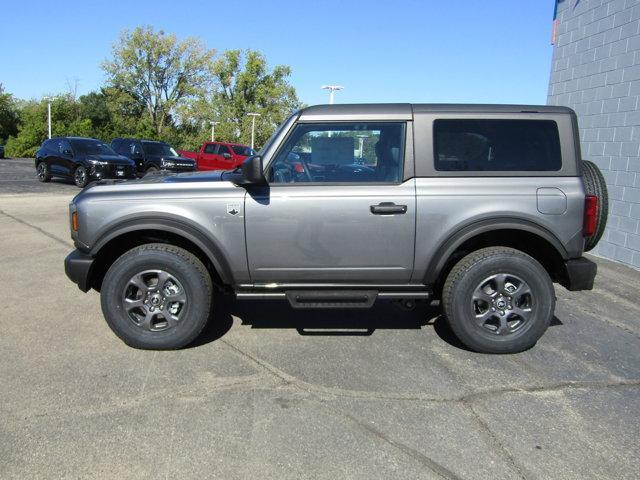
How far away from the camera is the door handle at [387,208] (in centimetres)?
405

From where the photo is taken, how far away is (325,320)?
504 cm

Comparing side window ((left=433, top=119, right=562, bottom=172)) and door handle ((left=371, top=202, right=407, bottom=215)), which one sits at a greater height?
side window ((left=433, top=119, right=562, bottom=172))

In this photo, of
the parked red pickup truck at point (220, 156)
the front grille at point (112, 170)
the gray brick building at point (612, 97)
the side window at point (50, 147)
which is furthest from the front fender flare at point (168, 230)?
the parked red pickup truck at point (220, 156)

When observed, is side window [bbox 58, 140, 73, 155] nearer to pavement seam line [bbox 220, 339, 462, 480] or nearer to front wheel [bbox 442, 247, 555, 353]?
pavement seam line [bbox 220, 339, 462, 480]

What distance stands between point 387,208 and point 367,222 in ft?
0.61

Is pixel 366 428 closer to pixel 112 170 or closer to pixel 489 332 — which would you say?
pixel 489 332

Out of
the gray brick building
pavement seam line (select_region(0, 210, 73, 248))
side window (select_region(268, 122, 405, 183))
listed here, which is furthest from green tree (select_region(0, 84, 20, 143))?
side window (select_region(268, 122, 405, 183))

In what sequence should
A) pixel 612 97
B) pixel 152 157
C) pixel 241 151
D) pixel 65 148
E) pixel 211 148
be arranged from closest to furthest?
pixel 612 97 → pixel 65 148 → pixel 152 157 → pixel 241 151 → pixel 211 148

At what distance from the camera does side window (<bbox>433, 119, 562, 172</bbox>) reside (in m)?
4.17

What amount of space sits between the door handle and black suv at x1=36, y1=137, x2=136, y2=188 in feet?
49.0

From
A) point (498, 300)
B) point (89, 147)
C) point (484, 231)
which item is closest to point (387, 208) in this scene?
point (484, 231)

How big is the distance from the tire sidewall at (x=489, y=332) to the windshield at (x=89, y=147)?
1665cm

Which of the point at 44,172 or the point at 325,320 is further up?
the point at 44,172

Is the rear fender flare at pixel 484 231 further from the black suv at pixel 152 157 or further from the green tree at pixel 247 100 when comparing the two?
the green tree at pixel 247 100
